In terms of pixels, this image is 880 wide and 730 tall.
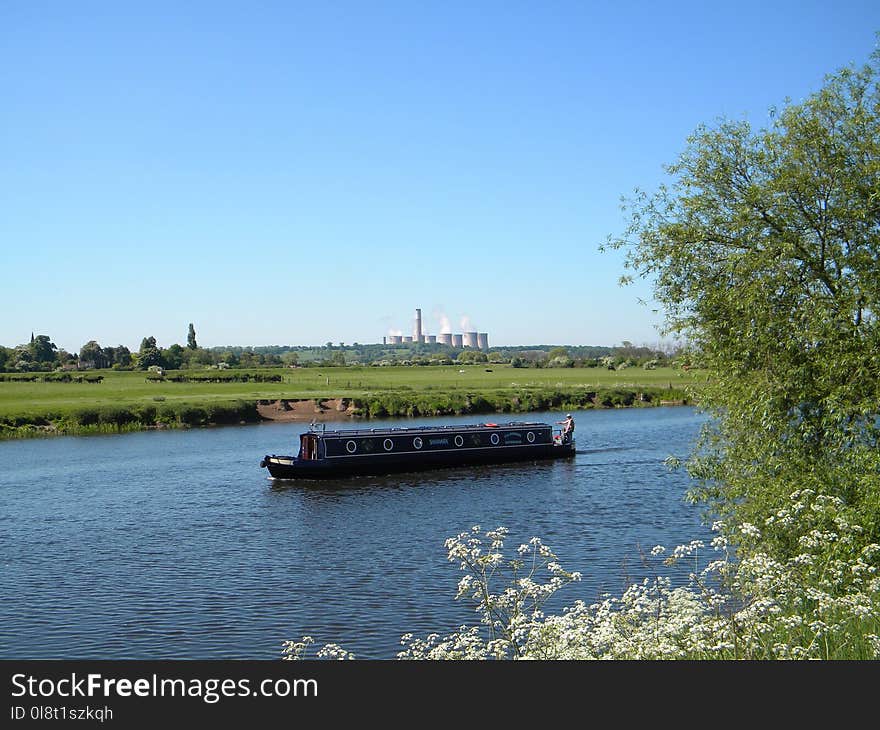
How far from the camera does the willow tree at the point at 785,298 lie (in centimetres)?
1698

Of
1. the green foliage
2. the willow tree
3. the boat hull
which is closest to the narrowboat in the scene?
the boat hull

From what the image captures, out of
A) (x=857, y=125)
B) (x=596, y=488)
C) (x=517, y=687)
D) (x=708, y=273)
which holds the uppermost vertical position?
(x=857, y=125)

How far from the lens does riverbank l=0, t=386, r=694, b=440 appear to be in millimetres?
70625

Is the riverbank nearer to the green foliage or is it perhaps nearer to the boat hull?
the boat hull

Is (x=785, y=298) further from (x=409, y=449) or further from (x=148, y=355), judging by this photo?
(x=148, y=355)

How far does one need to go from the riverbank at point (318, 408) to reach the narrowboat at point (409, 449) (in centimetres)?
2868

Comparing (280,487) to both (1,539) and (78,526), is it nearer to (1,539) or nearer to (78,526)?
(78,526)

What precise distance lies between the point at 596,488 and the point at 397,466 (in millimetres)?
10857

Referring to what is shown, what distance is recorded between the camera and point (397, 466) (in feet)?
156

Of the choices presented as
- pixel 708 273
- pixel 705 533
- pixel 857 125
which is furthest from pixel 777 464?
pixel 705 533

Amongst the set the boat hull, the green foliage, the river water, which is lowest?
the river water

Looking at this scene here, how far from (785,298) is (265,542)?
1972 cm

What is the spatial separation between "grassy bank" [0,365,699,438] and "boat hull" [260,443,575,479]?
11465 millimetres

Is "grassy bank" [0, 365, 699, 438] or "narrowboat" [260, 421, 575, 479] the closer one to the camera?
"narrowboat" [260, 421, 575, 479]
